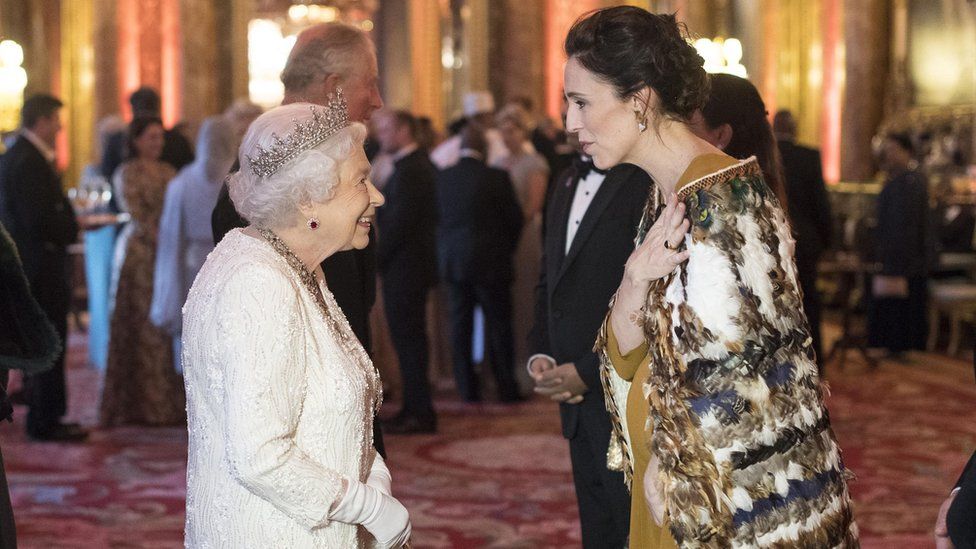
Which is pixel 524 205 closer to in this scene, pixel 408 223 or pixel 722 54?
pixel 408 223

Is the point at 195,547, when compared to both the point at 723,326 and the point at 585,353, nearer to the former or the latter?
the point at 723,326

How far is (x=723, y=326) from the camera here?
2217 mm

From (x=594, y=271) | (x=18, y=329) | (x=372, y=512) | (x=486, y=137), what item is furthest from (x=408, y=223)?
(x=372, y=512)

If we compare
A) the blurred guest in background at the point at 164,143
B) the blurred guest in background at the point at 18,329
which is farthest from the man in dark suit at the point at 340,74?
the blurred guest in background at the point at 164,143

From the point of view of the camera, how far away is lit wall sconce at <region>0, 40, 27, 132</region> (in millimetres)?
15578

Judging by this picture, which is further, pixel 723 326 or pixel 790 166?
pixel 790 166

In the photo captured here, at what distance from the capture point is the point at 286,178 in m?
2.38

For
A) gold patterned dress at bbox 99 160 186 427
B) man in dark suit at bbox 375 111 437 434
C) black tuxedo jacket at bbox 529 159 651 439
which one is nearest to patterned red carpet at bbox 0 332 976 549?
gold patterned dress at bbox 99 160 186 427

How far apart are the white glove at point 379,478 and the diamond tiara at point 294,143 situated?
24.4 inches

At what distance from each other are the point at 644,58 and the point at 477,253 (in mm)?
5600

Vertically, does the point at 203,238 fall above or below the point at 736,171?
below

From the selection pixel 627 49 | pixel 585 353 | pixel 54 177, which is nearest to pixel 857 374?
pixel 54 177

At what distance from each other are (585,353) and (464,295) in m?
4.61

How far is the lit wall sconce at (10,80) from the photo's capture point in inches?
613
